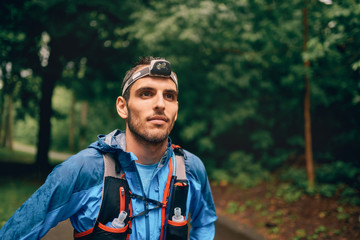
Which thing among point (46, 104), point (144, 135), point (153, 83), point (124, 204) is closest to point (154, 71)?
point (153, 83)

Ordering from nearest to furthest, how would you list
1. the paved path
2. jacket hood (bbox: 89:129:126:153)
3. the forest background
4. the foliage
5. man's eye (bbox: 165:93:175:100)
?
jacket hood (bbox: 89:129:126:153)
man's eye (bbox: 165:93:175:100)
the paved path
the forest background
the foliage

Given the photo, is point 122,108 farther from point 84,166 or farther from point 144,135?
point 84,166

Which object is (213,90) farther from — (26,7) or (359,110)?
(26,7)

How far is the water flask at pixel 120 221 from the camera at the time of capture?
1.75 m

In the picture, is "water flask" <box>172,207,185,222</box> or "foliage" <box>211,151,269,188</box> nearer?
"water flask" <box>172,207,185,222</box>

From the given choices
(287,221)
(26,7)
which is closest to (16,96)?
(26,7)

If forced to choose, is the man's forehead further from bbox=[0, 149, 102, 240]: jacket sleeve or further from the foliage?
the foliage

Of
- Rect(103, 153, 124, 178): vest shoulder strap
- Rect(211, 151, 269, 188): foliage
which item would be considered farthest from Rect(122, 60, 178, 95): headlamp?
Rect(211, 151, 269, 188): foliage

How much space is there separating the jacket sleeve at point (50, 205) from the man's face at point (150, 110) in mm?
453

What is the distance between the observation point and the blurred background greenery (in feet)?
24.5

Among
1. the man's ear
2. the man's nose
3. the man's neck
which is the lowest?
the man's neck

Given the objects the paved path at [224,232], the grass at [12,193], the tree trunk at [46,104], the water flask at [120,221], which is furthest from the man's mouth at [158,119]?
the tree trunk at [46,104]

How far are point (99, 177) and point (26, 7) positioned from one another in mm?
9285

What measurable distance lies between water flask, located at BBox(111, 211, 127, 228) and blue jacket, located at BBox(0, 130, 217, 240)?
0.11 m
